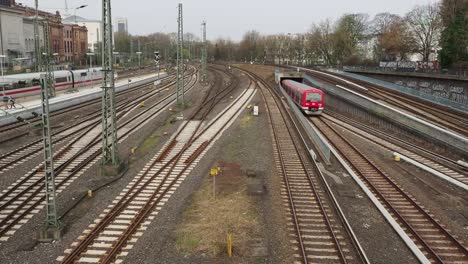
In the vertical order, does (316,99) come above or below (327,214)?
above

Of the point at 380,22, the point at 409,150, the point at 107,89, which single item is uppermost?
the point at 380,22

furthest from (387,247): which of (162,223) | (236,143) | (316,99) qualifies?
(316,99)

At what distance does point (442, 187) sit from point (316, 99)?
20220 mm

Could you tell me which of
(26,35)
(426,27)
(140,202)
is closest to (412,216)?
(140,202)

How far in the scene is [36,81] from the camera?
51.5 m

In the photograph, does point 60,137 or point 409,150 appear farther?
point 60,137

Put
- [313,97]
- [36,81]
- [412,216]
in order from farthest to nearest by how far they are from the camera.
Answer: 1. [36,81]
2. [313,97]
3. [412,216]

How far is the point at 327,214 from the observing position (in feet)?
48.8

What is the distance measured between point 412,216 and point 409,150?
1216cm

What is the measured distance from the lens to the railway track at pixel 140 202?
1208 centimetres

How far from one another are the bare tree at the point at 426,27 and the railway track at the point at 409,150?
2009 inches

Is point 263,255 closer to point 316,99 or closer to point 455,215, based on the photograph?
point 455,215

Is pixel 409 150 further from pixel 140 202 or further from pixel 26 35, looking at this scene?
pixel 26 35

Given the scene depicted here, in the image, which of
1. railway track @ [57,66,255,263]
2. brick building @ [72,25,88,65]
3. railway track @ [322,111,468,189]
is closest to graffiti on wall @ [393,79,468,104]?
railway track @ [322,111,468,189]
